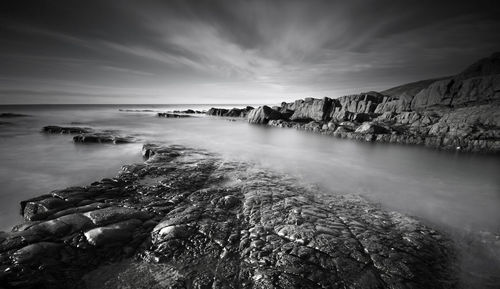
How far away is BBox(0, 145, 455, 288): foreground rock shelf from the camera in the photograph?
3.56 m

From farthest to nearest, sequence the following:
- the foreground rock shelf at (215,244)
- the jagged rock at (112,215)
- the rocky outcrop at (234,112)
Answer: the rocky outcrop at (234,112)
the jagged rock at (112,215)
the foreground rock shelf at (215,244)

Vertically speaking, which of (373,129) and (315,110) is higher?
(315,110)

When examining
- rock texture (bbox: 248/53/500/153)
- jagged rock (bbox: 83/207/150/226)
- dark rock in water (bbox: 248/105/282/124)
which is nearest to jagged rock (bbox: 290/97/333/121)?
rock texture (bbox: 248/53/500/153)

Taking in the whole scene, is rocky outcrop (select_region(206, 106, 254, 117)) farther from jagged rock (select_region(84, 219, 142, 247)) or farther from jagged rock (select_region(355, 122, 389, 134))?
jagged rock (select_region(84, 219, 142, 247))

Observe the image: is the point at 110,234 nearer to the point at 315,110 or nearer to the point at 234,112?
the point at 315,110

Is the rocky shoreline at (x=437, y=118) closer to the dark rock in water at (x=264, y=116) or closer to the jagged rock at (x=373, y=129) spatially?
the jagged rock at (x=373, y=129)

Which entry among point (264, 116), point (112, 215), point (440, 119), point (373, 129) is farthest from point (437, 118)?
point (112, 215)

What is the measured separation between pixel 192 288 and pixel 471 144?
2005cm

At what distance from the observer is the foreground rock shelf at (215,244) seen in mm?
3561

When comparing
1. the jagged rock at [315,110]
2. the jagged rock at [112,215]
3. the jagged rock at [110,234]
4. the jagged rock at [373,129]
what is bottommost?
the jagged rock at [110,234]

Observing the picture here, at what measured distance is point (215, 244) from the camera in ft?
14.6

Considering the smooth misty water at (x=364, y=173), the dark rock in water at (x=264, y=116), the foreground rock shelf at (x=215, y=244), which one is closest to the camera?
the foreground rock shelf at (x=215, y=244)

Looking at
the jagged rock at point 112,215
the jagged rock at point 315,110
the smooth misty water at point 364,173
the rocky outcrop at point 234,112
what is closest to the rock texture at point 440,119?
the jagged rock at point 315,110

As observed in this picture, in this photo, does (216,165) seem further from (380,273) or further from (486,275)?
(486,275)
